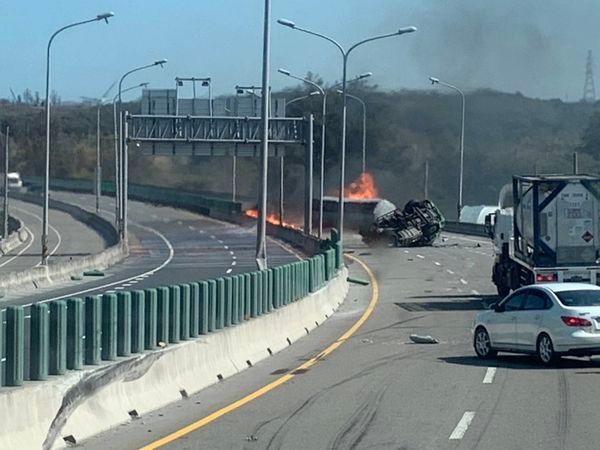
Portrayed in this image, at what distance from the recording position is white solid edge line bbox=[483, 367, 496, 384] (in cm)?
2078

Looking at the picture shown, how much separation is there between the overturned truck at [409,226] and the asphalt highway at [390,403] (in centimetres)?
4234

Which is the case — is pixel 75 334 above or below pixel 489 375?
above

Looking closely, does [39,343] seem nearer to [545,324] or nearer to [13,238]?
[545,324]

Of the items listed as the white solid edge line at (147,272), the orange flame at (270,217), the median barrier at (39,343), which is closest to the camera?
the median barrier at (39,343)

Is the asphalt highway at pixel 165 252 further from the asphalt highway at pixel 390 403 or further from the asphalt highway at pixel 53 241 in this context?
the asphalt highway at pixel 390 403

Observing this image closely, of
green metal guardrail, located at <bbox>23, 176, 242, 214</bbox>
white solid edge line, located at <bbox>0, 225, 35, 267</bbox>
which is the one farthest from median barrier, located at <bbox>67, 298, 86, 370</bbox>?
green metal guardrail, located at <bbox>23, 176, 242, 214</bbox>

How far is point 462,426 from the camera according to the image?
15.6 m

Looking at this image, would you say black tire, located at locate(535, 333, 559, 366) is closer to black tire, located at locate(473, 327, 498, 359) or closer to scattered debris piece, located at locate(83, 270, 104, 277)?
black tire, located at locate(473, 327, 498, 359)

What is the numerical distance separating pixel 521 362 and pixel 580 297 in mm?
1754

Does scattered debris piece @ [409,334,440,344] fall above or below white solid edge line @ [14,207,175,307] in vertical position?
above

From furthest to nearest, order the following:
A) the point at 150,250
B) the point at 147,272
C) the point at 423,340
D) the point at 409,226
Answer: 1. the point at 150,250
2. the point at 409,226
3. the point at 147,272
4. the point at 423,340

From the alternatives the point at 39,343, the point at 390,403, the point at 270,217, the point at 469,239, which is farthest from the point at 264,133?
the point at 270,217

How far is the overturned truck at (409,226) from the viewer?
74.6 metres

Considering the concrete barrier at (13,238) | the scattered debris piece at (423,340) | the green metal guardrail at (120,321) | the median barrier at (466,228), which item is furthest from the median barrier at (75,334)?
the median barrier at (466,228)
